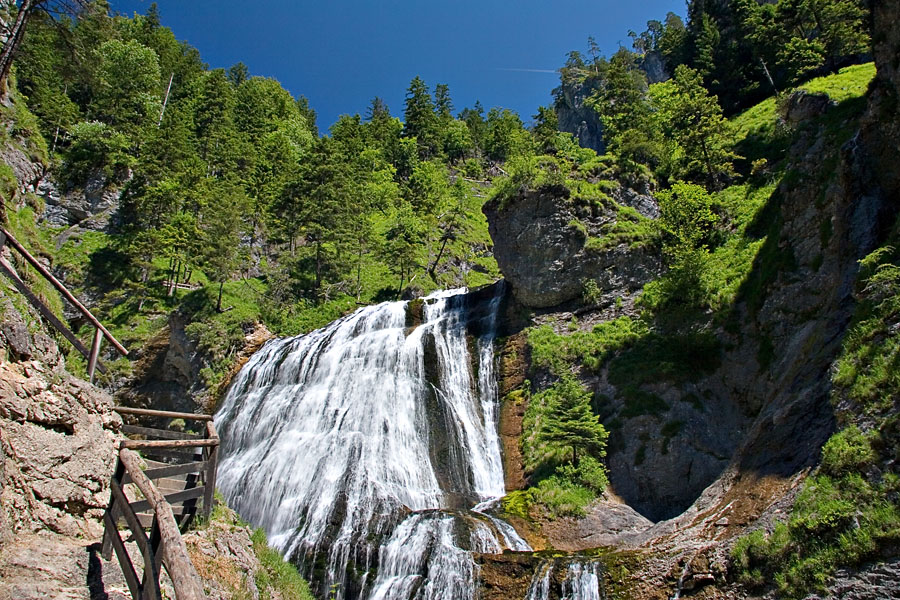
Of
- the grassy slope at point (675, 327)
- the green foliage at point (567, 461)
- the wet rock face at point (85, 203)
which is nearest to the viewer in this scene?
the green foliage at point (567, 461)

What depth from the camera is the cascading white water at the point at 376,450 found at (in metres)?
14.3

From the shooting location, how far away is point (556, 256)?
26.2m

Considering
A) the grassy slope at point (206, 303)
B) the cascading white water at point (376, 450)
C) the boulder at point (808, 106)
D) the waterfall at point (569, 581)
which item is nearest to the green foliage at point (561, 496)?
the cascading white water at point (376, 450)

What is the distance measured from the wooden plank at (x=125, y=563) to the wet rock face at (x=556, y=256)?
73.6 feet

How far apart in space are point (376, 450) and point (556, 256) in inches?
522

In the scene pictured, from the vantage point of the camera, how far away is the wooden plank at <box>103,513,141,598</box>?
5.15 metres

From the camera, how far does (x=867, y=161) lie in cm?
1422

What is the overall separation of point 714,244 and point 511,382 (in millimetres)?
12233

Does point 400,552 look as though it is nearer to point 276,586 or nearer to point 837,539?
point 276,586

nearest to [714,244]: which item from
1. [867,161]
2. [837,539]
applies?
[867,161]

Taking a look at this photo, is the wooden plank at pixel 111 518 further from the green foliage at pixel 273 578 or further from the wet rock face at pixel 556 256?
the wet rock face at pixel 556 256

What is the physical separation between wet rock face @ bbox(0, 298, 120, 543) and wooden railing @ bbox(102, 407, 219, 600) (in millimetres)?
341

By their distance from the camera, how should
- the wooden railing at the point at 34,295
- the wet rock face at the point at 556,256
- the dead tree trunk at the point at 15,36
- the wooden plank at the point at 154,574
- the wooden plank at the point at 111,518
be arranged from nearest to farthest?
1. the wooden plank at the point at 154,574
2. the wooden plank at the point at 111,518
3. the wooden railing at the point at 34,295
4. the dead tree trunk at the point at 15,36
5. the wet rock face at the point at 556,256

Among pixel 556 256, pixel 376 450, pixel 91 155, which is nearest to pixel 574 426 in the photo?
pixel 376 450
